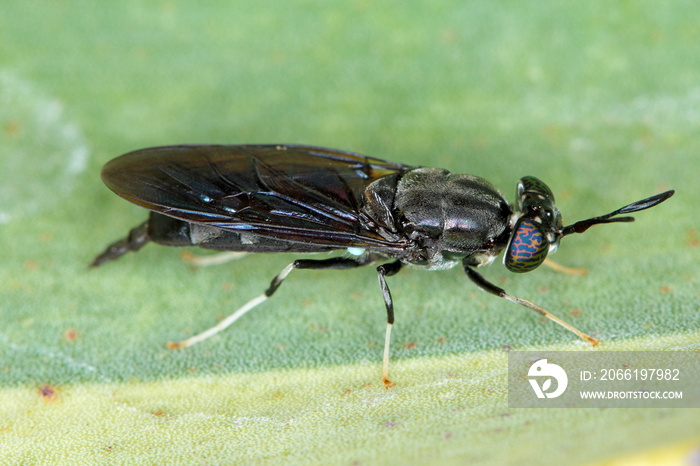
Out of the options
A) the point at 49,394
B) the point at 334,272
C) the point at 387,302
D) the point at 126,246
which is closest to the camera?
the point at 49,394

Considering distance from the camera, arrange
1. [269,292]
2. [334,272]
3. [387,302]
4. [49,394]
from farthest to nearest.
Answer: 1. [334,272]
2. [269,292]
3. [387,302]
4. [49,394]

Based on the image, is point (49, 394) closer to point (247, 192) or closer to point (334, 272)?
point (247, 192)

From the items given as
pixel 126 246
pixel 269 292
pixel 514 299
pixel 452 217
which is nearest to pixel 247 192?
pixel 269 292

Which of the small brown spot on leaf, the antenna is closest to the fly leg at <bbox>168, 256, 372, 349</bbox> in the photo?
the small brown spot on leaf

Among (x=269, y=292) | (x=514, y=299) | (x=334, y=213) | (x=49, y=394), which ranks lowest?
(x=49, y=394)

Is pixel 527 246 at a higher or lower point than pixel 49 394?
higher

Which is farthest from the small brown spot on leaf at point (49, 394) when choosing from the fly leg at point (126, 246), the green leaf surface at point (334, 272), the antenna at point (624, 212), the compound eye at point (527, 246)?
the antenna at point (624, 212)

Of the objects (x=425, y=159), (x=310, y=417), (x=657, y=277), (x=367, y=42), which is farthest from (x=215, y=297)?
(x=657, y=277)

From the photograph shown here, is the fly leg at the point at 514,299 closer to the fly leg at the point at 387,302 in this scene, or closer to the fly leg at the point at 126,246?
the fly leg at the point at 387,302
